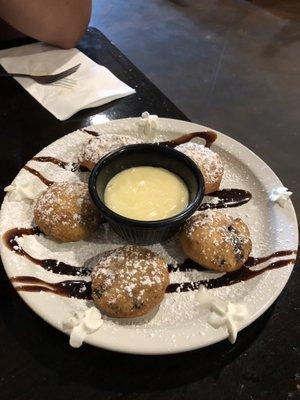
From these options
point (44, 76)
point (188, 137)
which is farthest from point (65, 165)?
point (44, 76)

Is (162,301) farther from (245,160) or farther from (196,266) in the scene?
(245,160)

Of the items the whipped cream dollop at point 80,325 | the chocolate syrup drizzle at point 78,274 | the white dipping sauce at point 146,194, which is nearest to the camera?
the whipped cream dollop at point 80,325

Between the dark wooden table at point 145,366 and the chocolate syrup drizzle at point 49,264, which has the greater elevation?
the chocolate syrup drizzle at point 49,264

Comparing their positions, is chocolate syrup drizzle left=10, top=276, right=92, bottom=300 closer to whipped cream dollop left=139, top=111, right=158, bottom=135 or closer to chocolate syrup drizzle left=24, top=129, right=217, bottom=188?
chocolate syrup drizzle left=24, top=129, right=217, bottom=188

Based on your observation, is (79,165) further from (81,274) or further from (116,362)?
Result: (116,362)

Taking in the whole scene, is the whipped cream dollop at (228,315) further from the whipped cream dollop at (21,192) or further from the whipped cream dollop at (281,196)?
the whipped cream dollop at (21,192)

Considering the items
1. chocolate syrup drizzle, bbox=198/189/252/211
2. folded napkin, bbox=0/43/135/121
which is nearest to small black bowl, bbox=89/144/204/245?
chocolate syrup drizzle, bbox=198/189/252/211

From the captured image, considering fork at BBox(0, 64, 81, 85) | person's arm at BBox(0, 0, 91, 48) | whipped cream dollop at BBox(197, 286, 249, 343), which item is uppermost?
person's arm at BBox(0, 0, 91, 48)

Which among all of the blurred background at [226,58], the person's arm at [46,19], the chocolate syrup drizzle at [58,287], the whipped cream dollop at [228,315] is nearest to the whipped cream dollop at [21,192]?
the chocolate syrup drizzle at [58,287]
